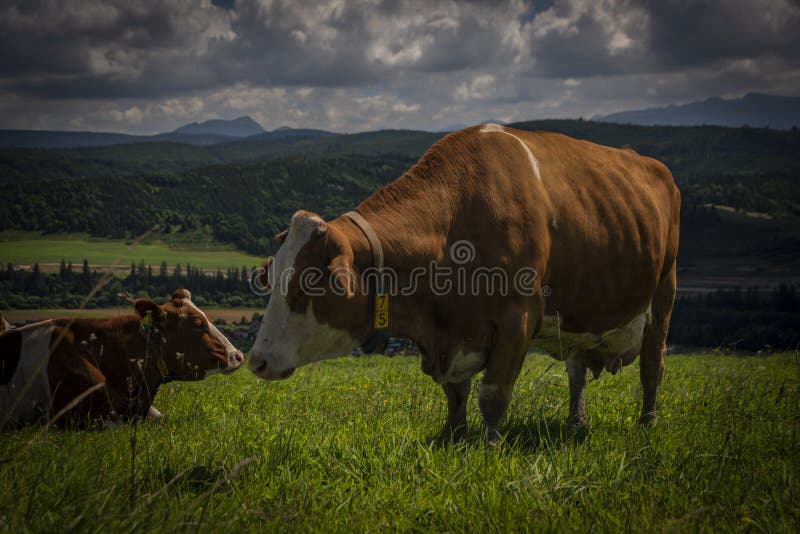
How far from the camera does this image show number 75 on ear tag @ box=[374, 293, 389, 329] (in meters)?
5.01

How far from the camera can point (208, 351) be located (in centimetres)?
812

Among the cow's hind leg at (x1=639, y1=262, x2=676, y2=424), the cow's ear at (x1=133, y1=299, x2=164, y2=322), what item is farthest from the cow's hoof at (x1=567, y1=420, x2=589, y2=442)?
the cow's ear at (x1=133, y1=299, x2=164, y2=322)

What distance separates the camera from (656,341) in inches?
279

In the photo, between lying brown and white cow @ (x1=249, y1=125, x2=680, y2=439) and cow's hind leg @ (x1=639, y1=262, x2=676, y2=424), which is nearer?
lying brown and white cow @ (x1=249, y1=125, x2=680, y2=439)

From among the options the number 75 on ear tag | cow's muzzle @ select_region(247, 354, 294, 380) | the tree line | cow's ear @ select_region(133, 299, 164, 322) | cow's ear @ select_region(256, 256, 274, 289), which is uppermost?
cow's ear @ select_region(256, 256, 274, 289)

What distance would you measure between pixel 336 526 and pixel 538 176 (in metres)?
3.42

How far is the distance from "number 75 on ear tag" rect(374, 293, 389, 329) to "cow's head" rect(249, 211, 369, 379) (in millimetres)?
176

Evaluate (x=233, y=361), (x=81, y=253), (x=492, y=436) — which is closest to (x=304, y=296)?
(x=492, y=436)

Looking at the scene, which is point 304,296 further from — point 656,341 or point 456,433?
point 656,341

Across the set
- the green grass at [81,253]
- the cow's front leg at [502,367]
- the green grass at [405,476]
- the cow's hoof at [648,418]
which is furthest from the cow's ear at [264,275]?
the green grass at [81,253]

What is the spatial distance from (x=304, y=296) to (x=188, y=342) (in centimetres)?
398

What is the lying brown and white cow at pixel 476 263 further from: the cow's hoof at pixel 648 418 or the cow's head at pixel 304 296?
the cow's hoof at pixel 648 418

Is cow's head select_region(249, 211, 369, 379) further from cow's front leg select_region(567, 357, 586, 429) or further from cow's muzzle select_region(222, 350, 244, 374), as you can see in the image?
cow's muzzle select_region(222, 350, 244, 374)

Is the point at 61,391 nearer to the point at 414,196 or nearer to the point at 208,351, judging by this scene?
the point at 208,351
